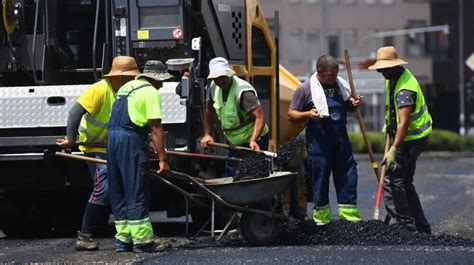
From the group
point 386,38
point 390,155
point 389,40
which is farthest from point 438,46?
point 390,155

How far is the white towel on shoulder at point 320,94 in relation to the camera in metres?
9.76

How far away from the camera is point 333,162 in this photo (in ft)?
32.4

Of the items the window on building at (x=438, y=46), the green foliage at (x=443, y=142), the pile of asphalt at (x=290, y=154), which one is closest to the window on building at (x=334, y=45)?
the window on building at (x=438, y=46)

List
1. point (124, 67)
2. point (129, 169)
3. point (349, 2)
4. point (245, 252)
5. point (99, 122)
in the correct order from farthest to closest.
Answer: point (349, 2) → point (99, 122) → point (124, 67) → point (129, 169) → point (245, 252)

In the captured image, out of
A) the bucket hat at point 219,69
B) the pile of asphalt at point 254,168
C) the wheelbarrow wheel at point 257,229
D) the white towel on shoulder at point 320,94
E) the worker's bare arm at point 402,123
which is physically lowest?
the wheelbarrow wheel at point 257,229

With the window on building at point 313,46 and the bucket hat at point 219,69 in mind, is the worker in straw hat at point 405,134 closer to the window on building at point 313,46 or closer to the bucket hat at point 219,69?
the bucket hat at point 219,69

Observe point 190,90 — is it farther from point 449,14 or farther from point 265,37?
point 449,14

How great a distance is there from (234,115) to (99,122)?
1.15 meters

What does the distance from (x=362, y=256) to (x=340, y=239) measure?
1.22m

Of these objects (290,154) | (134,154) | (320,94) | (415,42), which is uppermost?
(415,42)

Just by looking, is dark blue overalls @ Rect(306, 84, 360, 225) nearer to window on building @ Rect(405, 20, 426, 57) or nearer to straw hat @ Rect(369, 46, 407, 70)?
straw hat @ Rect(369, 46, 407, 70)

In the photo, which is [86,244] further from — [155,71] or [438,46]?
[438,46]

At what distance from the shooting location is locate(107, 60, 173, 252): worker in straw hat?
8.67 m

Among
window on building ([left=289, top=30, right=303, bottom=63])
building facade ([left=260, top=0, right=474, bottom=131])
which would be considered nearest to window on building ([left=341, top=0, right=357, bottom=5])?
building facade ([left=260, top=0, right=474, bottom=131])
